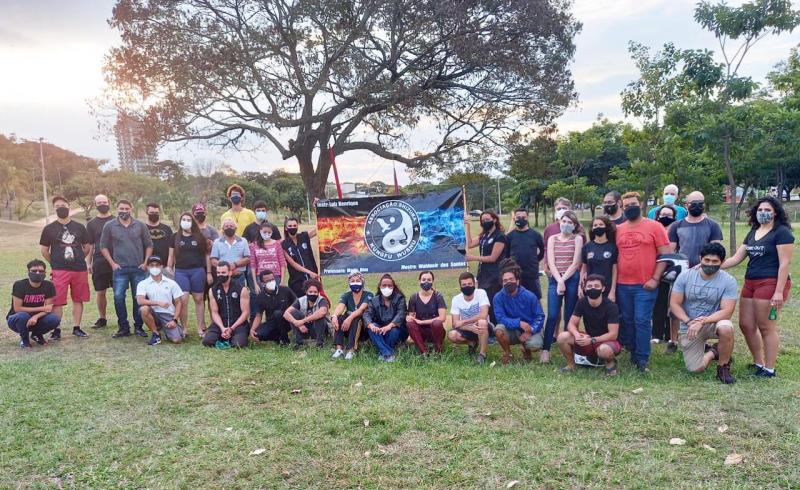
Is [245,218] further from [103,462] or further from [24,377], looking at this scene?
[103,462]

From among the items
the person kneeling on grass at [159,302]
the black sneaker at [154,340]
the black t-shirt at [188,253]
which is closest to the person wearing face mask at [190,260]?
the black t-shirt at [188,253]

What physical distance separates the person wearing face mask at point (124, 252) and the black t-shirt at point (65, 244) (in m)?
0.39

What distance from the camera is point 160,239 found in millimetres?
7172

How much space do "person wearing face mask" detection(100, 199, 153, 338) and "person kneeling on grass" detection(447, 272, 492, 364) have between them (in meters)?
4.42

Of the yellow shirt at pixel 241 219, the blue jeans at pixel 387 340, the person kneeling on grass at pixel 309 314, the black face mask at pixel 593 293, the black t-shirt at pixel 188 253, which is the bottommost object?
the blue jeans at pixel 387 340

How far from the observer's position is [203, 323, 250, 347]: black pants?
639 centimetres

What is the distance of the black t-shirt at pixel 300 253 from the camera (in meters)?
7.20

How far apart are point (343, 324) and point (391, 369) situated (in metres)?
0.92

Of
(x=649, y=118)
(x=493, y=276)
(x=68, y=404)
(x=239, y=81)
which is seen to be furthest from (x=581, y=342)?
(x=649, y=118)

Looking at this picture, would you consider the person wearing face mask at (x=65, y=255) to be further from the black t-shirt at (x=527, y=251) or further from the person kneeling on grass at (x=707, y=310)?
the person kneeling on grass at (x=707, y=310)

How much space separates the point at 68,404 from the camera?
456cm

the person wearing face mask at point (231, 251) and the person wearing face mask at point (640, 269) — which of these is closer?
the person wearing face mask at point (640, 269)

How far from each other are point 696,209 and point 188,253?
253 inches

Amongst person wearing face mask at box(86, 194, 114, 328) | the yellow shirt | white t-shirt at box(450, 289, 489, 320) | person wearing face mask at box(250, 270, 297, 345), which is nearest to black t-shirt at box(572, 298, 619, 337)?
white t-shirt at box(450, 289, 489, 320)
